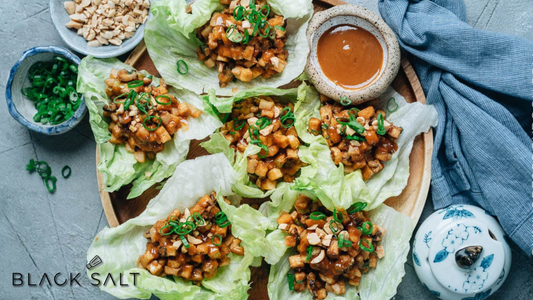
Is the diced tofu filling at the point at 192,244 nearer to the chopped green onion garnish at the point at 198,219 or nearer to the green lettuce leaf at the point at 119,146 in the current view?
the chopped green onion garnish at the point at 198,219

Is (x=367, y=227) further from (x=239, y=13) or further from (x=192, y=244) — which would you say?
(x=239, y=13)

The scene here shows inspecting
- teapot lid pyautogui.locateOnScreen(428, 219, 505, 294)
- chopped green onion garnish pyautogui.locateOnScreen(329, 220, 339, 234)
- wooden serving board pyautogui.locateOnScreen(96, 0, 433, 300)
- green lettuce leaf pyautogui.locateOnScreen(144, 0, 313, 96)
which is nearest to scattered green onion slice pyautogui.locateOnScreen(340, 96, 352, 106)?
green lettuce leaf pyautogui.locateOnScreen(144, 0, 313, 96)

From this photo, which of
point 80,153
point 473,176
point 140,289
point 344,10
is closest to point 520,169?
point 473,176

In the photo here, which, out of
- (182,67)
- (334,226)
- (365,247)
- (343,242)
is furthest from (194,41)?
(365,247)

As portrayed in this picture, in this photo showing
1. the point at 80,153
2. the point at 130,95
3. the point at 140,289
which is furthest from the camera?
the point at 80,153

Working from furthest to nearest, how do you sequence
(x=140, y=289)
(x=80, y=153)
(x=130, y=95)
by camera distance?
(x=80, y=153) < (x=130, y=95) < (x=140, y=289)

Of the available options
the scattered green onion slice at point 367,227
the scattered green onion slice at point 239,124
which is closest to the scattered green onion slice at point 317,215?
the scattered green onion slice at point 367,227

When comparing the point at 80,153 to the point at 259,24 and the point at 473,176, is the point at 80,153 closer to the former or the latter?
the point at 259,24
